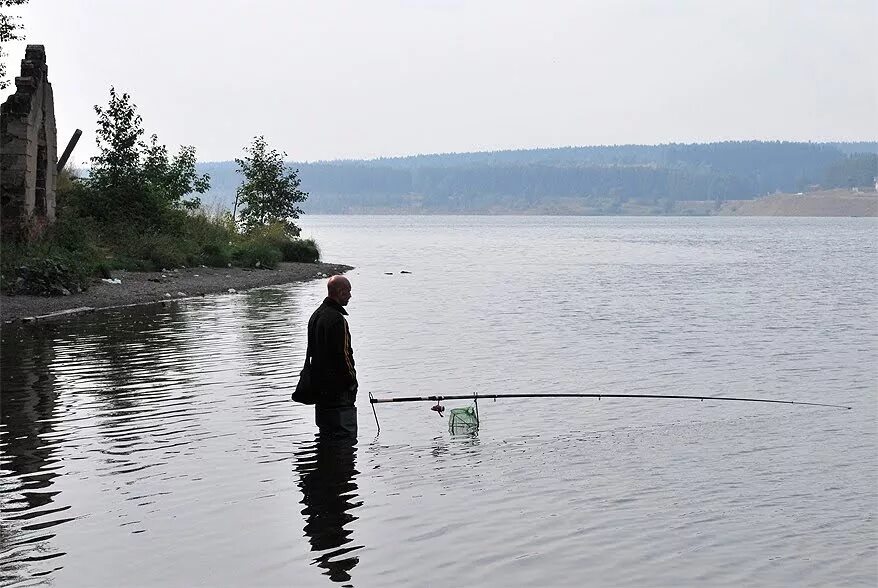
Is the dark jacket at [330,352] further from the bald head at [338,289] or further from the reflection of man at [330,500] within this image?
the reflection of man at [330,500]

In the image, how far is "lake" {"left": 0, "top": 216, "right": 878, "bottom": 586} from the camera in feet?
27.5

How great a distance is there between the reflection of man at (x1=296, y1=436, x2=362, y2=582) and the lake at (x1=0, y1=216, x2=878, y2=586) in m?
0.03

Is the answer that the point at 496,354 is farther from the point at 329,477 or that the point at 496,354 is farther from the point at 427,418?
the point at 329,477

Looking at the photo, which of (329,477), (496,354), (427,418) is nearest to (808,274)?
(496,354)

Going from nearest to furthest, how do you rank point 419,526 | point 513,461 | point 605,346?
point 419,526, point 513,461, point 605,346

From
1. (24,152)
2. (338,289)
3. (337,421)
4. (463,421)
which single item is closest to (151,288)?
(24,152)

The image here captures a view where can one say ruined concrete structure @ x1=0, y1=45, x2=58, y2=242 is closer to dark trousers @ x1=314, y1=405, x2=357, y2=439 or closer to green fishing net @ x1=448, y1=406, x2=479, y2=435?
green fishing net @ x1=448, y1=406, x2=479, y2=435

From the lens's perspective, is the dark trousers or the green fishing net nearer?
the dark trousers

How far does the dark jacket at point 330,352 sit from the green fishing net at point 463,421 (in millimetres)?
1782

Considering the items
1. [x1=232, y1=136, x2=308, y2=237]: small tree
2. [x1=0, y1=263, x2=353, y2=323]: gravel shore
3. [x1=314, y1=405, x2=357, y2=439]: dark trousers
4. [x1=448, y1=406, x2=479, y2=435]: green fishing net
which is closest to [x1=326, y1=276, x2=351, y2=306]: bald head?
[x1=314, y1=405, x2=357, y2=439]: dark trousers

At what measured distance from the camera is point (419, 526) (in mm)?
9242

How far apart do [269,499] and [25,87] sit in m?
23.1

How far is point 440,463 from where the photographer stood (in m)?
11.6

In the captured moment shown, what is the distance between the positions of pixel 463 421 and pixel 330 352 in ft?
7.46
